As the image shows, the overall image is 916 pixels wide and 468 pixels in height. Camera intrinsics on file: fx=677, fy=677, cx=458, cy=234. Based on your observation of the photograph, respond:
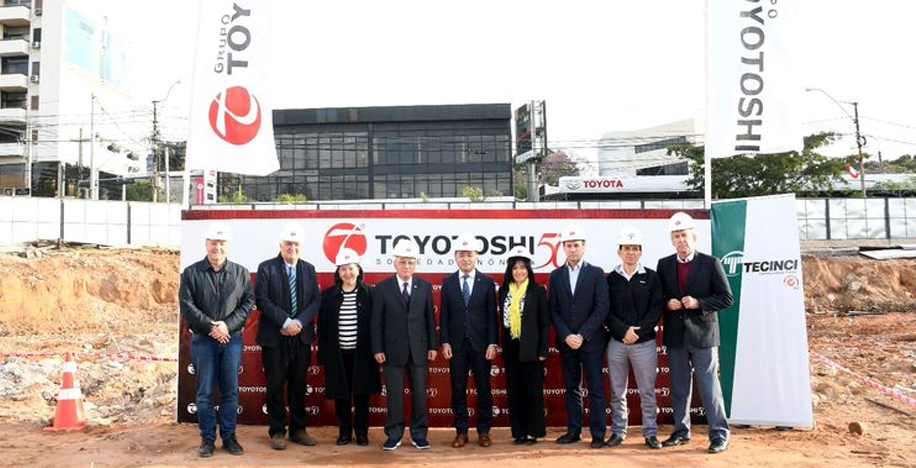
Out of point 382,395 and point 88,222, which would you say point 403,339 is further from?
point 88,222

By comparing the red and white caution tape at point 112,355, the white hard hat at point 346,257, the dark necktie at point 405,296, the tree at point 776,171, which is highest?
the tree at point 776,171

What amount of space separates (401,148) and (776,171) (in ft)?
94.7

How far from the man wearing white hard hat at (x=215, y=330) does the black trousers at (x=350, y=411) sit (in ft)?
3.20

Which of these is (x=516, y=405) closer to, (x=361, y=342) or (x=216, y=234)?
(x=361, y=342)

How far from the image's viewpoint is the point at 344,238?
7.52 metres

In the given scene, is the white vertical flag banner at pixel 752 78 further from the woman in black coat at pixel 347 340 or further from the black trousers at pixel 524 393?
the woman in black coat at pixel 347 340

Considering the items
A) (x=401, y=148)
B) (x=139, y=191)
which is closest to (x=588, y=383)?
(x=401, y=148)

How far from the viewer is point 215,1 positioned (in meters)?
7.63

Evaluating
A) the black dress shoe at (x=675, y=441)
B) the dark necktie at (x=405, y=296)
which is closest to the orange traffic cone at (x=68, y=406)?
the dark necktie at (x=405, y=296)

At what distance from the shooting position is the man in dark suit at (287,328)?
6465mm

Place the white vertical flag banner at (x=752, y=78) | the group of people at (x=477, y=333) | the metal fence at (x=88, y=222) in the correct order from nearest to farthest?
1. the group of people at (x=477, y=333)
2. the white vertical flag banner at (x=752, y=78)
3. the metal fence at (x=88, y=222)

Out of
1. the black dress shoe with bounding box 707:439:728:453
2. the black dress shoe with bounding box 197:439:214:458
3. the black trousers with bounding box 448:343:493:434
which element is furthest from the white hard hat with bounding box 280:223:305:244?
the black dress shoe with bounding box 707:439:728:453

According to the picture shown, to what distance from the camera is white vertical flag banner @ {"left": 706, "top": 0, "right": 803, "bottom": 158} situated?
7.49 meters

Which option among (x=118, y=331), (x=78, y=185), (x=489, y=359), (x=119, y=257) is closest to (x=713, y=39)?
(x=489, y=359)
